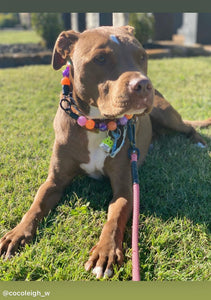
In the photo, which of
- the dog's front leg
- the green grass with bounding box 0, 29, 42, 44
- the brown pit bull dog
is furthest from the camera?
the green grass with bounding box 0, 29, 42, 44

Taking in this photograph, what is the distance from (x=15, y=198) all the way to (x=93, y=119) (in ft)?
3.02

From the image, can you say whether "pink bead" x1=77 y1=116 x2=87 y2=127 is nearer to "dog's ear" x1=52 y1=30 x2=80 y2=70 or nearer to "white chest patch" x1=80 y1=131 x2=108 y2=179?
"white chest patch" x1=80 y1=131 x2=108 y2=179

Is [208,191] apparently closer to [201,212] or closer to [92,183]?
[201,212]

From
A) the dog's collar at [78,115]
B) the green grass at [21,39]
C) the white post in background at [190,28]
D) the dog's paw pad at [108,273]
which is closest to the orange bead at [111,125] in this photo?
the dog's collar at [78,115]

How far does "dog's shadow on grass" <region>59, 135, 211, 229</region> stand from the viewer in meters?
2.53

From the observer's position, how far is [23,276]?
76.7 inches

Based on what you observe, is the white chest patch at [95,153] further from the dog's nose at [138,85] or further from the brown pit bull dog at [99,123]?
the dog's nose at [138,85]

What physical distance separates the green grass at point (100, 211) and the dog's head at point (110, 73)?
0.67 meters

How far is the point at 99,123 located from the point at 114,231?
859 mm

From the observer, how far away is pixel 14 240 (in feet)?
7.09

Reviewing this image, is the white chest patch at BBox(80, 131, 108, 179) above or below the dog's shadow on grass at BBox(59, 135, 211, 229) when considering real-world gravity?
above

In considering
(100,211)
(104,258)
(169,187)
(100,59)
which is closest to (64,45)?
Result: (100,59)

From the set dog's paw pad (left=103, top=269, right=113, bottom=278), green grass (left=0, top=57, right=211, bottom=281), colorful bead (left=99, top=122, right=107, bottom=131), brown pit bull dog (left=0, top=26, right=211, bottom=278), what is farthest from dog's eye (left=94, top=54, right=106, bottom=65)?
dog's paw pad (left=103, top=269, right=113, bottom=278)

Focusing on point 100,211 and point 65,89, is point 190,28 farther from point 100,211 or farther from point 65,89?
point 100,211
